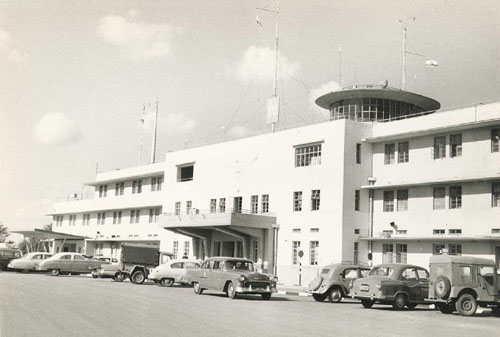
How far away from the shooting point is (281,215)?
132ft

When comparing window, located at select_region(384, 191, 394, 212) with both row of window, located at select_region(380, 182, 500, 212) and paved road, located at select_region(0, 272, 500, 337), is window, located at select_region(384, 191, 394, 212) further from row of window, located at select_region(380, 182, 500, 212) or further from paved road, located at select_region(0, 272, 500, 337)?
paved road, located at select_region(0, 272, 500, 337)

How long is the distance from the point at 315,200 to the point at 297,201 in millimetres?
1612

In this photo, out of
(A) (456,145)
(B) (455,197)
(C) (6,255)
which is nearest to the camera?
(B) (455,197)

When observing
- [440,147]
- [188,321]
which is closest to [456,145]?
[440,147]

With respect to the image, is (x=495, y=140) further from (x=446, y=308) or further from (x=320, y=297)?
(x=320, y=297)

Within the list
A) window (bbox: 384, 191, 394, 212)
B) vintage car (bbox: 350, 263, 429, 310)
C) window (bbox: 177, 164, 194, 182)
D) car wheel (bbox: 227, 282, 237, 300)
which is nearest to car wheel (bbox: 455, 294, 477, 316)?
vintage car (bbox: 350, 263, 429, 310)

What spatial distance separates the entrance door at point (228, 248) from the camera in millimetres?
44847

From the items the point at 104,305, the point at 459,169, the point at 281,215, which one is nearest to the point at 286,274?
the point at 281,215

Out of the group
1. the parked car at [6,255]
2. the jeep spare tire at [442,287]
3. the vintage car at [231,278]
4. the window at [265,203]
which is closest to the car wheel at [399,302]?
Answer: the jeep spare tire at [442,287]

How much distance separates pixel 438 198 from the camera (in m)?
33.5

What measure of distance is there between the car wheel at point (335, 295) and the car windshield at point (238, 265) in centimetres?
339

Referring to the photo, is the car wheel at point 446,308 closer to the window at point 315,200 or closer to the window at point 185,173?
the window at point 315,200

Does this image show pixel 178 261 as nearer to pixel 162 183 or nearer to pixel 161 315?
pixel 161 315

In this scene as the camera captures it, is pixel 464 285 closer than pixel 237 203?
Yes
